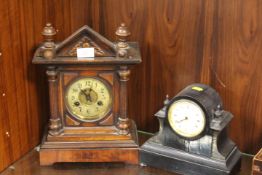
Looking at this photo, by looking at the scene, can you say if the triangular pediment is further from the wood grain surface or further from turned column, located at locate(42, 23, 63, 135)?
the wood grain surface

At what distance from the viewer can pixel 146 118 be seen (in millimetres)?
1775

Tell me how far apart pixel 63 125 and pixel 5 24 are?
37 centimetres

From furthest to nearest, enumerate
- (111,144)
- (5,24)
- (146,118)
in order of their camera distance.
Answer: (146,118), (111,144), (5,24)

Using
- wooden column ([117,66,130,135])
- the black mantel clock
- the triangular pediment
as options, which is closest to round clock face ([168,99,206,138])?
the black mantel clock

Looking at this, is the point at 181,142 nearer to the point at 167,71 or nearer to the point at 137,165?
the point at 137,165

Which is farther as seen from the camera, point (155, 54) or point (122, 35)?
point (155, 54)

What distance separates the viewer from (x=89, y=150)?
1524mm

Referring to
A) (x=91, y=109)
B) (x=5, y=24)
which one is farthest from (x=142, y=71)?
(x=5, y=24)

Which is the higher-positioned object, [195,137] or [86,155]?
[195,137]

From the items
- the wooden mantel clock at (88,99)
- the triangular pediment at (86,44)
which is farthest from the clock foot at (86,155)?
the triangular pediment at (86,44)

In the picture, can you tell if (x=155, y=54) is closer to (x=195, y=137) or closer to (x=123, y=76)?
(x=123, y=76)

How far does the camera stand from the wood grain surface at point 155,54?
1492 millimetres

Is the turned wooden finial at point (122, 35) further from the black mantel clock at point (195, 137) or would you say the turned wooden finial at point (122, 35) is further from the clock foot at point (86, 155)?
the clock foot at point (86, 155)

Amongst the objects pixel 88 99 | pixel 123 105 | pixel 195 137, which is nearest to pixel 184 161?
pixel 195 137
